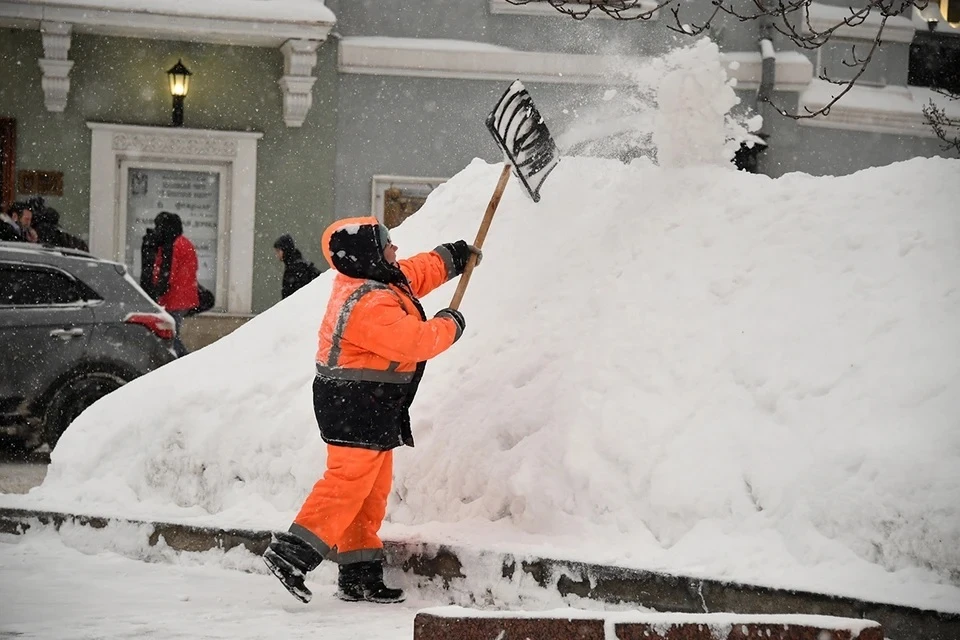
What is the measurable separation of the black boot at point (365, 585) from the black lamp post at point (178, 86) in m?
10.8

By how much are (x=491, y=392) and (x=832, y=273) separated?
1.63m

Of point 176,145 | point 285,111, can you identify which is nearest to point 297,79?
point 285,111

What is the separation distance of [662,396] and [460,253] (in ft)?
3.75

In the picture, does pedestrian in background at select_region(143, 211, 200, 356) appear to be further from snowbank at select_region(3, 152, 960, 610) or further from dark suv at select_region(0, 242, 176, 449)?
snowbank at select_region(3, 152, 960, 610)

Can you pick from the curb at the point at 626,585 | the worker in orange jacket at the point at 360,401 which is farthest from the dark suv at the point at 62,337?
the worker in orange jacket at the point at 360,401

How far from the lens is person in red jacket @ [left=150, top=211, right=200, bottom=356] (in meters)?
11.8

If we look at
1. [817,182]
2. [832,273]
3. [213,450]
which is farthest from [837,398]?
[213,450]

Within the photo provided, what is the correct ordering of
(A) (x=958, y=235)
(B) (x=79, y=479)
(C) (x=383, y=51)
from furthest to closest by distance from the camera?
(C) (x=383, y=51), (B) (x=79, y=479), (A) (x=958, y=235)

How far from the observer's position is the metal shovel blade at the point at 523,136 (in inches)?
244

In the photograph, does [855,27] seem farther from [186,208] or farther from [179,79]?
[186,208]

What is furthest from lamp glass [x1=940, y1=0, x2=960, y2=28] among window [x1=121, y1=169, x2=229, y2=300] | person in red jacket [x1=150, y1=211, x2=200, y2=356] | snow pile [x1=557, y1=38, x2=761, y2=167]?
snow pile [x1=557, y1=38, x2=761, y2=167]

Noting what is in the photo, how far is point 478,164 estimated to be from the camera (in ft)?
25.3

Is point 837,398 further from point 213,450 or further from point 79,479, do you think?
point 79,479

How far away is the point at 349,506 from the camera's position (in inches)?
205
